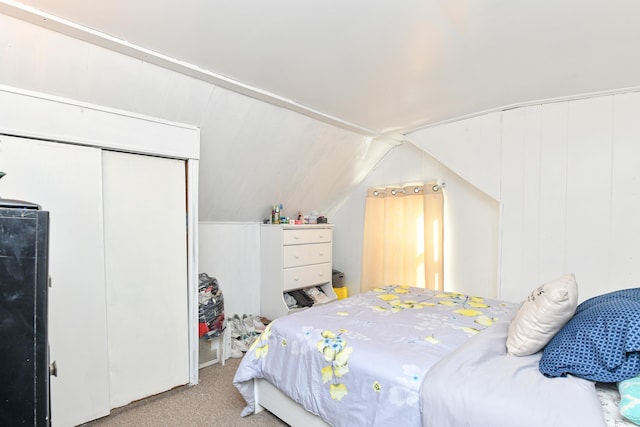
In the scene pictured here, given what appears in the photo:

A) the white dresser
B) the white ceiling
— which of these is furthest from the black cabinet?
the white dresser

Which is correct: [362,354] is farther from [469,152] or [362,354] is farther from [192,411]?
[469,152]

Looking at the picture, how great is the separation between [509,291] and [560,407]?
2009 millimetres

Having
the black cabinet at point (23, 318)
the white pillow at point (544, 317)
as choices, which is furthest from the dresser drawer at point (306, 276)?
the black cabinet at point (23, 318)

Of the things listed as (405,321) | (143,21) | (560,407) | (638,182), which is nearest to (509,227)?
(638,182)

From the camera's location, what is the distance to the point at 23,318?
31.4 inches

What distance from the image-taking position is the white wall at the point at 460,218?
10.1ft

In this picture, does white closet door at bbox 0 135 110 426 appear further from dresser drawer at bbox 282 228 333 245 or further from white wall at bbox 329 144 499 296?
white wall at bbox 329 144 499 296

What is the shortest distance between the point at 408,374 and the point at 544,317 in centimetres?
62

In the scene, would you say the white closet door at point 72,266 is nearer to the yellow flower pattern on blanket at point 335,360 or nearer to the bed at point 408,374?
the bed at point 408,374

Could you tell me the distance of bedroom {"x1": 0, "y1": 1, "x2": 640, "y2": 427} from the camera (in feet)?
5.85

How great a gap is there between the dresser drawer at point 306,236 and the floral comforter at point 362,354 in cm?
133

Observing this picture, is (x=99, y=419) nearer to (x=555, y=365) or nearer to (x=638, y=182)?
(x=555, y=365)

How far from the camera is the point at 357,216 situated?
13.9 ft

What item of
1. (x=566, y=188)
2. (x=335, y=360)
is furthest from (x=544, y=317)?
(x=566, y=188)
